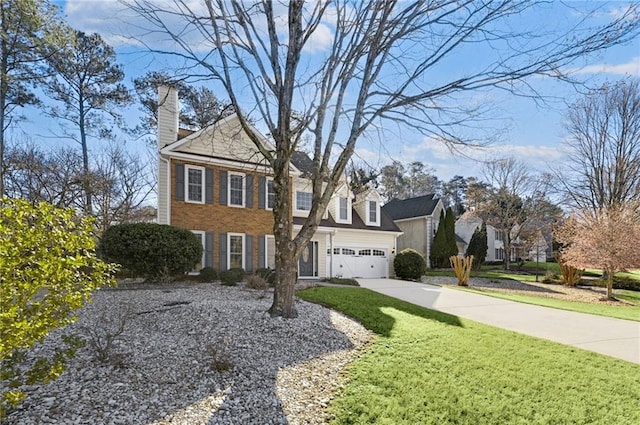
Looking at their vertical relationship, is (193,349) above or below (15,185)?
below

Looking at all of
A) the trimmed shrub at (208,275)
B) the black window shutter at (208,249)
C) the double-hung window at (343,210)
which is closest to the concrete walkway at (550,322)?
the trimmed shrub at (208,275)

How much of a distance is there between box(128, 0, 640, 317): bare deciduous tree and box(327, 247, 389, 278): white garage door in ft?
39.9

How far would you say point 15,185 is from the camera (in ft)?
52.2

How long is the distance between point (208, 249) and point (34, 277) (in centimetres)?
1167

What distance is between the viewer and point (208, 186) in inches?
579

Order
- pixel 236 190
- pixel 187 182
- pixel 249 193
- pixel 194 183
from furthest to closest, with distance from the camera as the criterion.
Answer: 1. pixel 249 193
2. pixel 236 190
3. pixel 194 183
4. pixel 187 182

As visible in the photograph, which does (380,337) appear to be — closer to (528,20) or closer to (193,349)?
(193,349)

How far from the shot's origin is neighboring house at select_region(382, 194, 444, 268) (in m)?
28.7

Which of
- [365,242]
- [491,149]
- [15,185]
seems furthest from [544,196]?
[15,185]

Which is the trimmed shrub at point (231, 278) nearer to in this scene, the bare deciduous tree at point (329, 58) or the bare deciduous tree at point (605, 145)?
the bare deciduous tree at point (329, 58)

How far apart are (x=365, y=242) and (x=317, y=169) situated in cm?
1360

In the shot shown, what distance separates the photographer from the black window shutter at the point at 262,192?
15962 mm

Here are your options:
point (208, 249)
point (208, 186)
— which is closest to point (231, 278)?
point (208, 249)

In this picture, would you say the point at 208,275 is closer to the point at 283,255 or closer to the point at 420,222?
the point at 283,255
